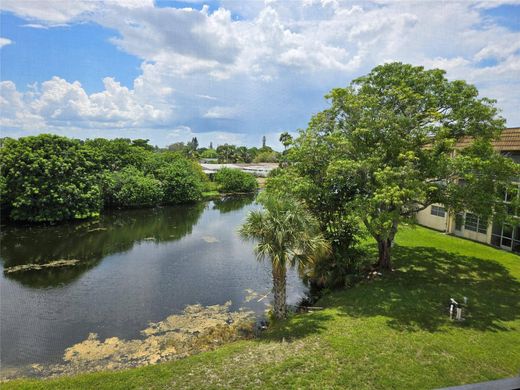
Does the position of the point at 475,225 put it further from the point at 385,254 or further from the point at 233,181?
the point at 233,181

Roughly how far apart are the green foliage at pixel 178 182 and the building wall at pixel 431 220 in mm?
33668

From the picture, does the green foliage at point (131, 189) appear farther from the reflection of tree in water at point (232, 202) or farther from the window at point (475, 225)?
the window at point (475, 225)

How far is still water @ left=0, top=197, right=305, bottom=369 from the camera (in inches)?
601

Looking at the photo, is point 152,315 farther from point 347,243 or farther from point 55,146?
point 55,146

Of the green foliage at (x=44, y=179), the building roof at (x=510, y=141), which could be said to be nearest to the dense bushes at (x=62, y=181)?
the green foliage at (x=44, y=179)

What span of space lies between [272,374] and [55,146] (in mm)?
34946

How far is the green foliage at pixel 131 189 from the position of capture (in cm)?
4369

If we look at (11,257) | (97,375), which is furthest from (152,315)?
(11,257)

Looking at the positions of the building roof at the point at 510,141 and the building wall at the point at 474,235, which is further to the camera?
the building wall at the point at 474,235

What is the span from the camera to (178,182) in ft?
167

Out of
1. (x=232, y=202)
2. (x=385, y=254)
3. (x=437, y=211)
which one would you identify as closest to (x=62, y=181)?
(x=232, y=202)

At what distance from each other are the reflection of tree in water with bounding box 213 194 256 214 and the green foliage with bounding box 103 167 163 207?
31.1ft

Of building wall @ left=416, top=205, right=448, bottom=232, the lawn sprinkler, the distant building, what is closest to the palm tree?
the lawn sprinkler

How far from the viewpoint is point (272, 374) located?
31.9 ft
